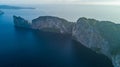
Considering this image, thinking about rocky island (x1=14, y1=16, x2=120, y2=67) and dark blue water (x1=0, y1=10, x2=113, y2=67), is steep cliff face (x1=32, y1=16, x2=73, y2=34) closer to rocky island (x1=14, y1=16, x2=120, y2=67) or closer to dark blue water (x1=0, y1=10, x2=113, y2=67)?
rocky island (x1=14, y1=16, x2=120, y2=67)

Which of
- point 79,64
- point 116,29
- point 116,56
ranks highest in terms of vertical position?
point 116,29

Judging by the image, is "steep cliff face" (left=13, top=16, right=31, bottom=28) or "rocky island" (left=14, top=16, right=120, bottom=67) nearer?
"rocky island" (left=14, top=16, right=120, bottom=67)

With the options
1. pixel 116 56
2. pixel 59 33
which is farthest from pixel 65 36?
pixel 116 56

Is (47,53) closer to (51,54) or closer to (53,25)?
(51,54)

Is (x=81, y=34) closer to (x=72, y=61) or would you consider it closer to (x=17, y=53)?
(x=72, y=61)

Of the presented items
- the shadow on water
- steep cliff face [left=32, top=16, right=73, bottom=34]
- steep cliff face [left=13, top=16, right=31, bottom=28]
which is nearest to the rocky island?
steep cliff face [left=32, top=16, right=73, bottom=34]

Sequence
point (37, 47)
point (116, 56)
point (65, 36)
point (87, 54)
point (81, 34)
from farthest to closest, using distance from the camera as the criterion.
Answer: point (65, 36) < point (81, 34) < point (37, 47) < point (87, 54) < point (116, 56)

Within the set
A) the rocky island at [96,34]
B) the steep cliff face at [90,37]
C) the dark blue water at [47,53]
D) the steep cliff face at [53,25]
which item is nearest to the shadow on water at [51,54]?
the dark blue water at [47,53]

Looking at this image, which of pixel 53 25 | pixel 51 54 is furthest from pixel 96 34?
pixel 53 25
